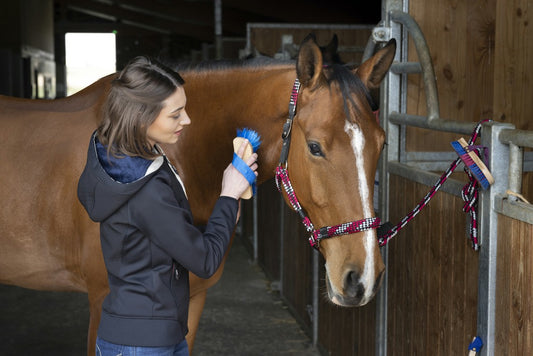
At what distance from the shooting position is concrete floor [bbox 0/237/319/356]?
134 inches

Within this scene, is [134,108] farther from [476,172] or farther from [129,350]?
[476,172]

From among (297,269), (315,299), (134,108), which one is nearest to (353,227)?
(134,108)

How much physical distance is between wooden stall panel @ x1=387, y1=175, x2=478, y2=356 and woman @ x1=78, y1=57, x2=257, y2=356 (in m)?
0.68

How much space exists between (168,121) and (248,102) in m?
0.60

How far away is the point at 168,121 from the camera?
4.64ft

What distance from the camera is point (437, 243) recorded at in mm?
1864

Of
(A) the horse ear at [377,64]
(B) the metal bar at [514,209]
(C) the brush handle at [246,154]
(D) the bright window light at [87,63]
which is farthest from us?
(D) the bright window light at [87,63]

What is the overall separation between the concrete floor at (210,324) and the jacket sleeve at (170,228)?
2.08 m

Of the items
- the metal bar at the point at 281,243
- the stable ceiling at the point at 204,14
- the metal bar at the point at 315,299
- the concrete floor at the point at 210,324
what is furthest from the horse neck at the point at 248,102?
the stable ceiling at the point at 204,14

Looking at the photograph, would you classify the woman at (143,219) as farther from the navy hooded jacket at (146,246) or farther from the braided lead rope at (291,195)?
the braided lead rope at (291,195)

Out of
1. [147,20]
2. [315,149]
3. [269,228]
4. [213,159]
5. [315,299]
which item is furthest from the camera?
[147,20]

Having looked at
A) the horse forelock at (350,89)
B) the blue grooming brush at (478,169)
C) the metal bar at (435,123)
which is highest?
the horse forelock at (350,89)

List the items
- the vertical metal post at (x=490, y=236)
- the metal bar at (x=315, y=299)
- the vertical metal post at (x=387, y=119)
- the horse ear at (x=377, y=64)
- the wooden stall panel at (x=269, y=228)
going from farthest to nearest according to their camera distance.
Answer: the wooden stall panel at (x=269, y=228)
the metal bar at (x=315, y=299)
the vertical metal post at (x=387, y=119)
the horse ear at (x=377, y=64)
the vertical metal post at (x=490, y=236)

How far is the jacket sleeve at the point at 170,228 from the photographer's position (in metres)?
1.36
